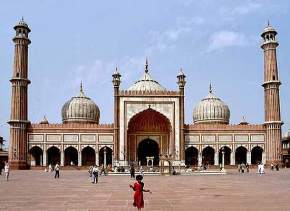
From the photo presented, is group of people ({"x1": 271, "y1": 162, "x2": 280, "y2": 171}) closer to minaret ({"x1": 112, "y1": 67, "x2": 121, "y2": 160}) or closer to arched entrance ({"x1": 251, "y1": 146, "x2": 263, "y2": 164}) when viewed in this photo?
arched entrance ({"x1": 251, "y1": 146, "x2": 263, "y2": 164})

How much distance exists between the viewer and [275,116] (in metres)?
43.5

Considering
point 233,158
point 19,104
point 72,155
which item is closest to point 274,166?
point 233,158

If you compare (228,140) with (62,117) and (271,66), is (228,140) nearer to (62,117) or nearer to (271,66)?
(271,66)

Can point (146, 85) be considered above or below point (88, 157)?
above

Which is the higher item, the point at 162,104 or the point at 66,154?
the point at 162,104

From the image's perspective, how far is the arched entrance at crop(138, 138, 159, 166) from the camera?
46.0 meters

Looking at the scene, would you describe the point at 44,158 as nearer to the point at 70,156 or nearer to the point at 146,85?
the point at 70,156

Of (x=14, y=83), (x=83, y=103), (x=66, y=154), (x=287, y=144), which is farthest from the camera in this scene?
(x=287, y=144)

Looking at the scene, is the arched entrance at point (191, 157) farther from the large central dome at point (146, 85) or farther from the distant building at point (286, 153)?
the distant building at point (286, 153)

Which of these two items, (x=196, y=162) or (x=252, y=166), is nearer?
(x=252, y=166)

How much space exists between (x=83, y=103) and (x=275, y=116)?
769 inches

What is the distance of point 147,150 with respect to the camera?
4656cm

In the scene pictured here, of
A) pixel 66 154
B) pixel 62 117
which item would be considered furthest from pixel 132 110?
Answer: pixel 62 117

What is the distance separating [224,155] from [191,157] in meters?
3.40
